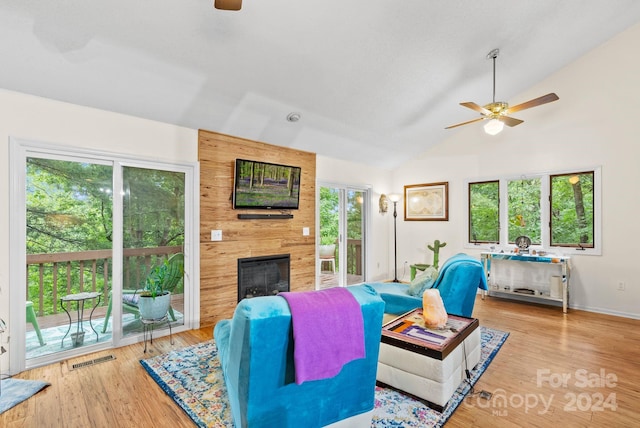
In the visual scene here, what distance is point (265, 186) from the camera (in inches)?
164

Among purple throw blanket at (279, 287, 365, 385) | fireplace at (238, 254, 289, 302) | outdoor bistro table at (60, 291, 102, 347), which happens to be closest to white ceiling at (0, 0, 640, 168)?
fireplace at (238, 254, 289, 302)

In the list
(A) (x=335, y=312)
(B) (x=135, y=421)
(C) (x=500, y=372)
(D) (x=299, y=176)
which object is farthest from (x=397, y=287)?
(B) (x=135, y=421)

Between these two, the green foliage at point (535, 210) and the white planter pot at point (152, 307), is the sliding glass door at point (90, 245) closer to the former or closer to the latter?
the white planter pot at point (152, 307)

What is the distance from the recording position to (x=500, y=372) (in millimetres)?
2605

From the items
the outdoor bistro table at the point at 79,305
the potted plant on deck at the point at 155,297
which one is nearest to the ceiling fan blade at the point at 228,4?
the potted plant on deck at the point at 155,297

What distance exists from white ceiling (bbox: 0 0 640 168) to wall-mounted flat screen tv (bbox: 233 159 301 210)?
Answer: 0.40m

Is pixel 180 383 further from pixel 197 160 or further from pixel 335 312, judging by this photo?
pixel 197 160

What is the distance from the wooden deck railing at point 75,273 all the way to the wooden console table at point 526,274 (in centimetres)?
481

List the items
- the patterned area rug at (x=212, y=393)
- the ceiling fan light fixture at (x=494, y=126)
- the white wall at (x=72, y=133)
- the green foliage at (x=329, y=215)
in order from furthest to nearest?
the green foliage at (x=329, y=215) < the ceiling fan light fixture at (x=494, y=126) < the white wall at (x=72, y=133) < the patterned area rug at (x=212, y=393)

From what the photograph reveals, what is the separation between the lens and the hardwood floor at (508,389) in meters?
2.01

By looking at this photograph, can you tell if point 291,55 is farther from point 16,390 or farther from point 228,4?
point 16,390

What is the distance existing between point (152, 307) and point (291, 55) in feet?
9.11

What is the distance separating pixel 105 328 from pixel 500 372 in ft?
12.2

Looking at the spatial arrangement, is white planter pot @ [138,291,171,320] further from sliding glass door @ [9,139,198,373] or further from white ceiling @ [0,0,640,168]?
white ceiling @ [0,0,640,168]
